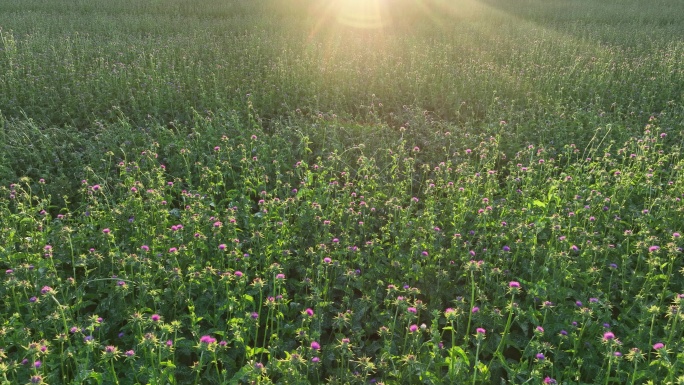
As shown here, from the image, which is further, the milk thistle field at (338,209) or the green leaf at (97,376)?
the milk thistle field at (338,209)

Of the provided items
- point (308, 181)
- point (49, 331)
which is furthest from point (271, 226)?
point (49, 331)

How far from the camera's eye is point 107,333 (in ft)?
9.25

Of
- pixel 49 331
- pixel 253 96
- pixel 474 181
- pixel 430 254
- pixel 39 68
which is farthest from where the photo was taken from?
pixel 39 68

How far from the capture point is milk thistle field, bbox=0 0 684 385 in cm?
255

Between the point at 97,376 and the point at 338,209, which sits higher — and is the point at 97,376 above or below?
below

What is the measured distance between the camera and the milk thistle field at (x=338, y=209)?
255 cm

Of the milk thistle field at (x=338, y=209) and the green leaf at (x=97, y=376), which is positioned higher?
the milk thistle field at (x=338, y=209)

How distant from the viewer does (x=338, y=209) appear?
3723 mm

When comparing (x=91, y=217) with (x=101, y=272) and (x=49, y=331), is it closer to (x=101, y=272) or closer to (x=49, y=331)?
(x=101, y=272)

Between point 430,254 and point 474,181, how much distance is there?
0.76 metres

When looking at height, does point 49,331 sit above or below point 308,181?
below

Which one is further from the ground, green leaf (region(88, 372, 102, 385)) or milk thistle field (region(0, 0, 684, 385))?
milk thistle field (region(0, 0, 684, 385))

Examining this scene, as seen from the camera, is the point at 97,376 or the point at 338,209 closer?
the point at 97,376

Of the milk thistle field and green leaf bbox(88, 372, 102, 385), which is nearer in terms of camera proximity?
green leaf bbox(88, 372, 102, 385)
